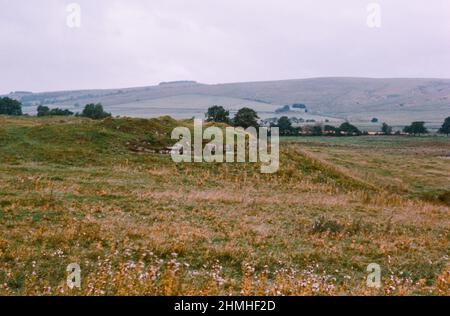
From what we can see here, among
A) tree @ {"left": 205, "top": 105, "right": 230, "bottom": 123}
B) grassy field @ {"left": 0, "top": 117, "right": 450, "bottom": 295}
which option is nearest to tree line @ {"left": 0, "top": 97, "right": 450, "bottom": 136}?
tree @ {"left": 205, "top": 105, "right": 230, "bottom": 123}

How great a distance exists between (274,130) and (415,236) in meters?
105

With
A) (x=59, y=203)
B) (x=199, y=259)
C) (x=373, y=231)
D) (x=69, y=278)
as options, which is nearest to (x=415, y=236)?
(x=373, y=231)

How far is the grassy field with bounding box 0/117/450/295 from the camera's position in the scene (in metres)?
11.0

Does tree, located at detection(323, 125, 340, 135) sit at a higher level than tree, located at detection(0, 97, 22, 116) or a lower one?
lower

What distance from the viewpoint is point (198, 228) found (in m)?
17.0

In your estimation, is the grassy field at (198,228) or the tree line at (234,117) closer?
the grassy field at (198,228)

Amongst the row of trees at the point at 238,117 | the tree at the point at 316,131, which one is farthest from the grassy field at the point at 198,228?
the tree at the point at 316,131

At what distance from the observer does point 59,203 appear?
19.8 metres

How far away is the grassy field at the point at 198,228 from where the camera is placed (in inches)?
432

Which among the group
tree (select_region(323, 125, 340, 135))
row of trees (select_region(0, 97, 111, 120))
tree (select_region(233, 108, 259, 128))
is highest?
row of trees (select_region(0, 97, 111, 120))

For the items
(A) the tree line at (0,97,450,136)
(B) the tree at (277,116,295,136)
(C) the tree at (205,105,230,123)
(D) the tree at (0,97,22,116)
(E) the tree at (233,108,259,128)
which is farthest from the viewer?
(B) the tree at (277,116,295,136)

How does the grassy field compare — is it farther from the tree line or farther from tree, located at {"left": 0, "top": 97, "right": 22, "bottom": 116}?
tree, located at {"left": 0, "top": 97, "right": 22, "bottom": 116}

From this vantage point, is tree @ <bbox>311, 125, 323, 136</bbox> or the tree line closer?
the tree line

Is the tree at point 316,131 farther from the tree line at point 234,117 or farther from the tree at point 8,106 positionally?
the tree at point 8,106
